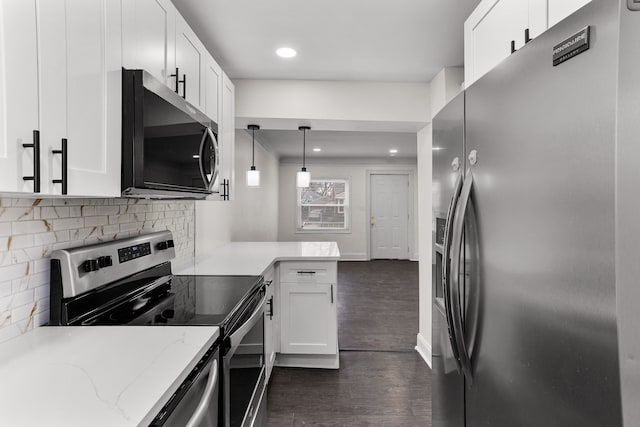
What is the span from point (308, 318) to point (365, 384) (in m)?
0.63

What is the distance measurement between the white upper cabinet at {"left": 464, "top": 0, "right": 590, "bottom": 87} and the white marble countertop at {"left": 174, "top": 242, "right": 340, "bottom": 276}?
157 cm

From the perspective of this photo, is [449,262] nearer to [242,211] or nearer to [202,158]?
[202,158]

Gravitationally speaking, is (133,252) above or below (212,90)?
below

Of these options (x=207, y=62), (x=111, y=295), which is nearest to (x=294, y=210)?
(x=207, y=62)

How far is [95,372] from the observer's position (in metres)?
0.84

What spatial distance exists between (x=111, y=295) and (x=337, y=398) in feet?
5.42

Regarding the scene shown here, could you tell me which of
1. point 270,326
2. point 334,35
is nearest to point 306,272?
point 270,326

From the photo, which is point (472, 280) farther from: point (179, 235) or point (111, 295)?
point (179, 235)

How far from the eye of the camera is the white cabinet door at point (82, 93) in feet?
2.69

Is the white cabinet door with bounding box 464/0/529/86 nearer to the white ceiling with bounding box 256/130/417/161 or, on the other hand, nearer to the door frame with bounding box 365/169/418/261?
the white ceiling with bounding box 256/130/417/161

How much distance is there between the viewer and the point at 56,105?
2.77ft

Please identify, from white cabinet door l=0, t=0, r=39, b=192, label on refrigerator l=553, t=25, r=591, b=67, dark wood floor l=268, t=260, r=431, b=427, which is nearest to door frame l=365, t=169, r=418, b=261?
dark wood floor l=268, t=260, r=431, b=427

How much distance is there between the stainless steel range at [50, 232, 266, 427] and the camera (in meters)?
1.05

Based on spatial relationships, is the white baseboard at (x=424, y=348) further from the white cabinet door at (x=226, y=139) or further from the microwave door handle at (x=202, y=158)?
the microwave door handle at (x=202, y=158)
